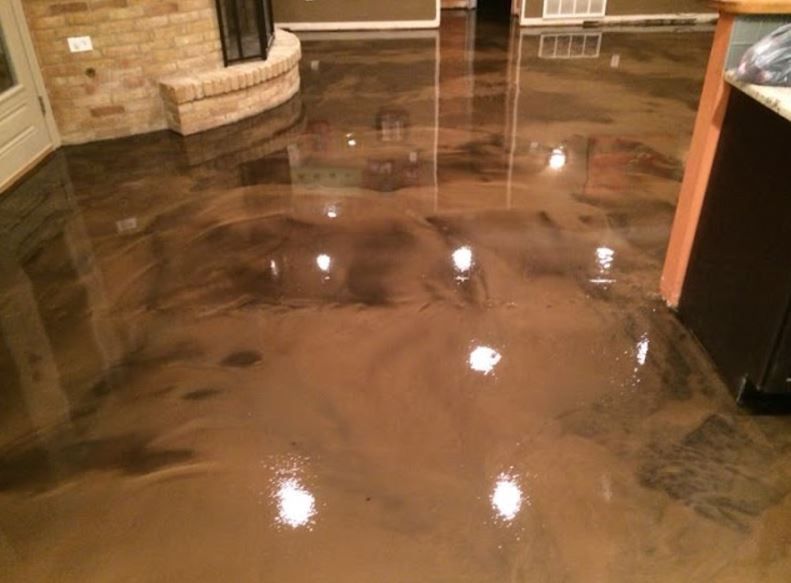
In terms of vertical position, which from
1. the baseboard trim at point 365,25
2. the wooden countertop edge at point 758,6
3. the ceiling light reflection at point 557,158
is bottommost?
the ceiling light reflection at point 557,158

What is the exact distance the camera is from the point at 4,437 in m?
2.19

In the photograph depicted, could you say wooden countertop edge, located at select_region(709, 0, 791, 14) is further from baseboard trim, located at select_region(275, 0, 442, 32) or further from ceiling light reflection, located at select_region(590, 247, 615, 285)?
baseboard trim, located at select_region(275, 0, 442, 32)

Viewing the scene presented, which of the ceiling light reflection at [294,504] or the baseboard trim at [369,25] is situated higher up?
the baseboard trim at [369,25]

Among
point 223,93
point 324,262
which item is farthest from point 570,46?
point 324,262

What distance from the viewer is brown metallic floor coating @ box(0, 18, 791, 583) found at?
181 centimetres

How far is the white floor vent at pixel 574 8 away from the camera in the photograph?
26.7 ft

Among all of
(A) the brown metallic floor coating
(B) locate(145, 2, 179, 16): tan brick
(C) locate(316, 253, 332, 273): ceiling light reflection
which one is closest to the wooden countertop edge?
(A) the brown metallic floor coating

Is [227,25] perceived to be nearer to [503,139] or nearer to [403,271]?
[503,139]

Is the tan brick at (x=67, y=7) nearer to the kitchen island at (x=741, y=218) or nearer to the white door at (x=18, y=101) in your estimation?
the white door at (x=18, y=101)

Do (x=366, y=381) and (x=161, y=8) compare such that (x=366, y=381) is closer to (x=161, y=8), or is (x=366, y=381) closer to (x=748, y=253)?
(x=748, y=253)

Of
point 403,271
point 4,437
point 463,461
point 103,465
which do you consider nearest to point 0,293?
point 4,437

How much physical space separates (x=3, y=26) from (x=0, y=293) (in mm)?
2081

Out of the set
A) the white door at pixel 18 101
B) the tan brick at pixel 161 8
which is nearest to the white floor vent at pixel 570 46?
the tan brick at pixel 161 8

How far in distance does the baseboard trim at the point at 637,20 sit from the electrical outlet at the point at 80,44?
561 centimetres
